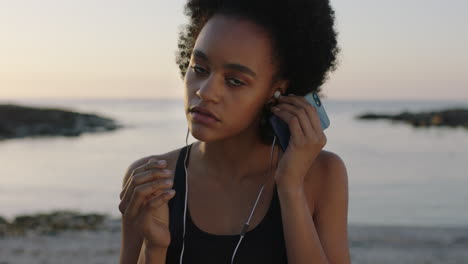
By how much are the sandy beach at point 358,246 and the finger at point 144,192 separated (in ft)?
20.0

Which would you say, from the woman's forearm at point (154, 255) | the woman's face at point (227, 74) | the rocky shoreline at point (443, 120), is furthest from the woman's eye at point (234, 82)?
the rocky shoreline at point (443, 120)

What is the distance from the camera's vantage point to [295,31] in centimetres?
264

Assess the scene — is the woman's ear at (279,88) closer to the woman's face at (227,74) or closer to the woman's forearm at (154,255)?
the woman's face at (227,74)

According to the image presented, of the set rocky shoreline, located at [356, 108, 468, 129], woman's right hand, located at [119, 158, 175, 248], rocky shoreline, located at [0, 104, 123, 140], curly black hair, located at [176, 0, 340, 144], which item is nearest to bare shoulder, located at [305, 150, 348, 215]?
curly black hair, located at [176, 0, 340, 144]

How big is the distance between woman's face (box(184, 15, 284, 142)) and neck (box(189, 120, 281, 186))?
27 cm

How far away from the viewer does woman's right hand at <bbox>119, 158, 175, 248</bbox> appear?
2.31 metres

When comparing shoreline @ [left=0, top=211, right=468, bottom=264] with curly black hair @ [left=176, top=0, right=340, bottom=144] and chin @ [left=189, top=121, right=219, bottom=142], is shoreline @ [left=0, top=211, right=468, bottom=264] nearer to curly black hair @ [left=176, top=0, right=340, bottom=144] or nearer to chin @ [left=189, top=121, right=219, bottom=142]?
curly black hair @ [left=176, top=0, right=340, bottom=144]

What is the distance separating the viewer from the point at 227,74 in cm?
243

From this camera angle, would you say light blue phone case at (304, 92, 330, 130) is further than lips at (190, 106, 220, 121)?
Yes

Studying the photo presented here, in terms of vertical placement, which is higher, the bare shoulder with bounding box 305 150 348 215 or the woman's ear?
the woman's ear

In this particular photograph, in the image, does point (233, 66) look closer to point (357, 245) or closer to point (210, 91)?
point (210, 91)

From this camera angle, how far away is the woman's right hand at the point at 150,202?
2.31m

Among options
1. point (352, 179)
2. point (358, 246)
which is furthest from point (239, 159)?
point (352, 179)

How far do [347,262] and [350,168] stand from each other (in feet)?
54.2
